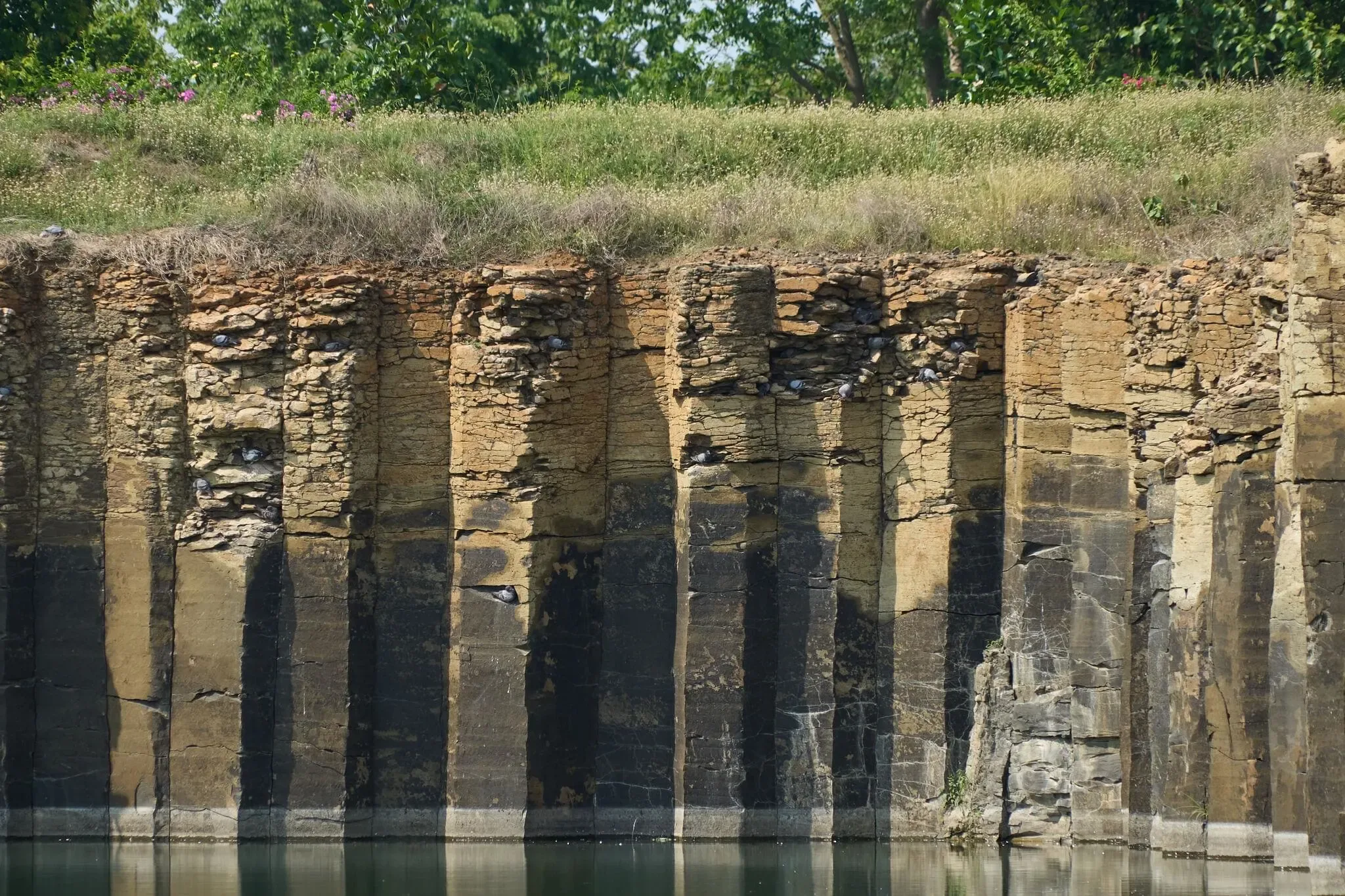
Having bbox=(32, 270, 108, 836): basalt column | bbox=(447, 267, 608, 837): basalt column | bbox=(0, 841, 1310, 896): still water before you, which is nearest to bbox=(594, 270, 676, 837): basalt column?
bbox=(447, 267, 608, 837): basalt column

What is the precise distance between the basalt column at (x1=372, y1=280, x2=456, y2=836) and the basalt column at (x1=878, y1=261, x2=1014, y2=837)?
367 cm

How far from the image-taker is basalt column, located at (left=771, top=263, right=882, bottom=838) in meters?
16.9

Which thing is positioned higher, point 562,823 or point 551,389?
point 551,389

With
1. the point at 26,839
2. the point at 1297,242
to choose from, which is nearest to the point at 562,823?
the point at 26,839

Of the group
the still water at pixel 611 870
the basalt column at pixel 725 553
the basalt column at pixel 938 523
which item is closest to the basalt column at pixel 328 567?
the still water at pixel 611 870

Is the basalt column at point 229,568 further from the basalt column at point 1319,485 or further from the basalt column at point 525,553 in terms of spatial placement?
the basalt column at point 1319,485

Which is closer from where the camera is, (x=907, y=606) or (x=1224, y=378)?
(x=1224, y=378)

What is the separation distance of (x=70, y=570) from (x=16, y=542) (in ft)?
1.64

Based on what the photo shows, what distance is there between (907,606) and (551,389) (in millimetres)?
3408

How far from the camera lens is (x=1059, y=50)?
2350cm

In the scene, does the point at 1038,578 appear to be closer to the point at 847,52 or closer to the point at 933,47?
the point at 933,47

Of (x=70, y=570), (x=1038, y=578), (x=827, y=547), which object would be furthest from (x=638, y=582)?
(x=70, y=570)

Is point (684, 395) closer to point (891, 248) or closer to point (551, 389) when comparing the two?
point (551, 389)

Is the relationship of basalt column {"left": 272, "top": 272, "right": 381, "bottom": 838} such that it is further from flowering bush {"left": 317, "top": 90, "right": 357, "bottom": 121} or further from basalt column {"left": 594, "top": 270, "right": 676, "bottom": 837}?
flowering bush {"left": 317, "top": 90, "right": 357, "bottom": 121}
